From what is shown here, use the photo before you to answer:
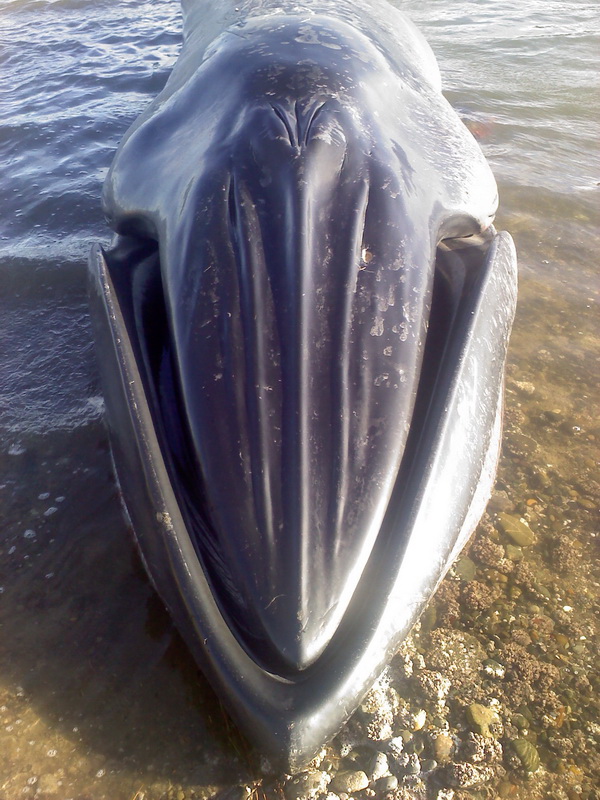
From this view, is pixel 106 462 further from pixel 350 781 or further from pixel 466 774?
pixel 466 774

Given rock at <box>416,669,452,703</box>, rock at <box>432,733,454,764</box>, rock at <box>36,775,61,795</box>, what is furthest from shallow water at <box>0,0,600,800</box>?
rock at <box>416,669,452,703</box>

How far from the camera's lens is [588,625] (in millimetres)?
2725

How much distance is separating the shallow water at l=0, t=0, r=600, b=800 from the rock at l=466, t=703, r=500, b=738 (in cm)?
18

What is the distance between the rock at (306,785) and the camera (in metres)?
2.20

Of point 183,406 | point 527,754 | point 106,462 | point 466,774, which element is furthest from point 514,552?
point 106,462

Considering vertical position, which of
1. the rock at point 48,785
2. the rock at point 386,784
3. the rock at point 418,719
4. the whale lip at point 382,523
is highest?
the whale lip at point 382,523

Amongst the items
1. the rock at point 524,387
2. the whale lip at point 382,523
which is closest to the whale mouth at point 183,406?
the whale lip at point 382,523

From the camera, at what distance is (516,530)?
3109mm

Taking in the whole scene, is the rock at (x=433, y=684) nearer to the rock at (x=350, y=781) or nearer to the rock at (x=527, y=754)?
the rock at (x=527, y=754)

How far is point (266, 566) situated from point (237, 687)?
369mm

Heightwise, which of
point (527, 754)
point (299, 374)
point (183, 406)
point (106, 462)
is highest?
point (299, 374)

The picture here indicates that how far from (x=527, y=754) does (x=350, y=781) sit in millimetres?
618

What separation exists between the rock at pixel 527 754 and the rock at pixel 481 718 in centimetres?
9

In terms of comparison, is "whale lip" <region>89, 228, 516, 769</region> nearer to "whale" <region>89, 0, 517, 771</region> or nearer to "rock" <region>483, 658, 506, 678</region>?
"whale" <region>89, 0, 517, 771</region>
